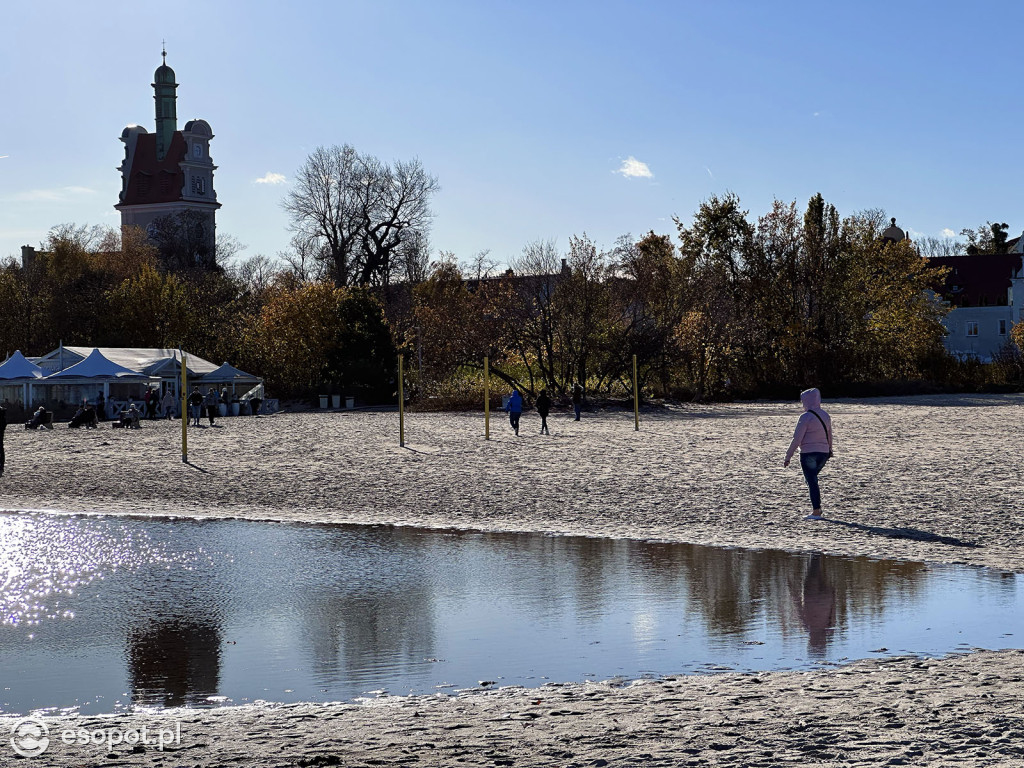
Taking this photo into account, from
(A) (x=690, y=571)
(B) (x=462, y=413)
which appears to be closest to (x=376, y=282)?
(B) (x=462, y=413)

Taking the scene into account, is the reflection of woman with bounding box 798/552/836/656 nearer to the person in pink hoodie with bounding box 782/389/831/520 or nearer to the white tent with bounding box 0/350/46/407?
the person in pink hoodie with bounding box 782/389/831/520

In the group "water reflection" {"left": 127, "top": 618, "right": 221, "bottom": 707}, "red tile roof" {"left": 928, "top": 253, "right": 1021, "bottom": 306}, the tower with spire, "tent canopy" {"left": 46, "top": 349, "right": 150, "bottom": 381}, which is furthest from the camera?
the tower with spire

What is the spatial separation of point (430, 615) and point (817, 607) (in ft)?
9.95

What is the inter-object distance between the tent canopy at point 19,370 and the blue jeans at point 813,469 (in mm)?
40907

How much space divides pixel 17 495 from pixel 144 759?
15104 mm

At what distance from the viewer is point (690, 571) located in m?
11.0

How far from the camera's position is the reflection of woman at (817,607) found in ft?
26.7

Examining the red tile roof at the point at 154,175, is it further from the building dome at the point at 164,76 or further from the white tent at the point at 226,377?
the white tent at the point at 226,377

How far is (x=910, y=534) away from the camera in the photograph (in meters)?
13.1

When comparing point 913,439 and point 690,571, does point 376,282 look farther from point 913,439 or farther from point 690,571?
point 690,571

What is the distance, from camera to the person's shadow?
1238 cm

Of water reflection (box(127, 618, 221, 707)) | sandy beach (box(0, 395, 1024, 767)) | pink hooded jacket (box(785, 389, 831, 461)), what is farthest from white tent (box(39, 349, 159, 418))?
water reflection (box(127, 618, 221, 707))

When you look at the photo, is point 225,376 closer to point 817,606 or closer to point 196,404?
point 196,404

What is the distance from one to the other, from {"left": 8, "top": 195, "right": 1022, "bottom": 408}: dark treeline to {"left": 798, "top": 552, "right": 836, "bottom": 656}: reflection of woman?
3920 cm
